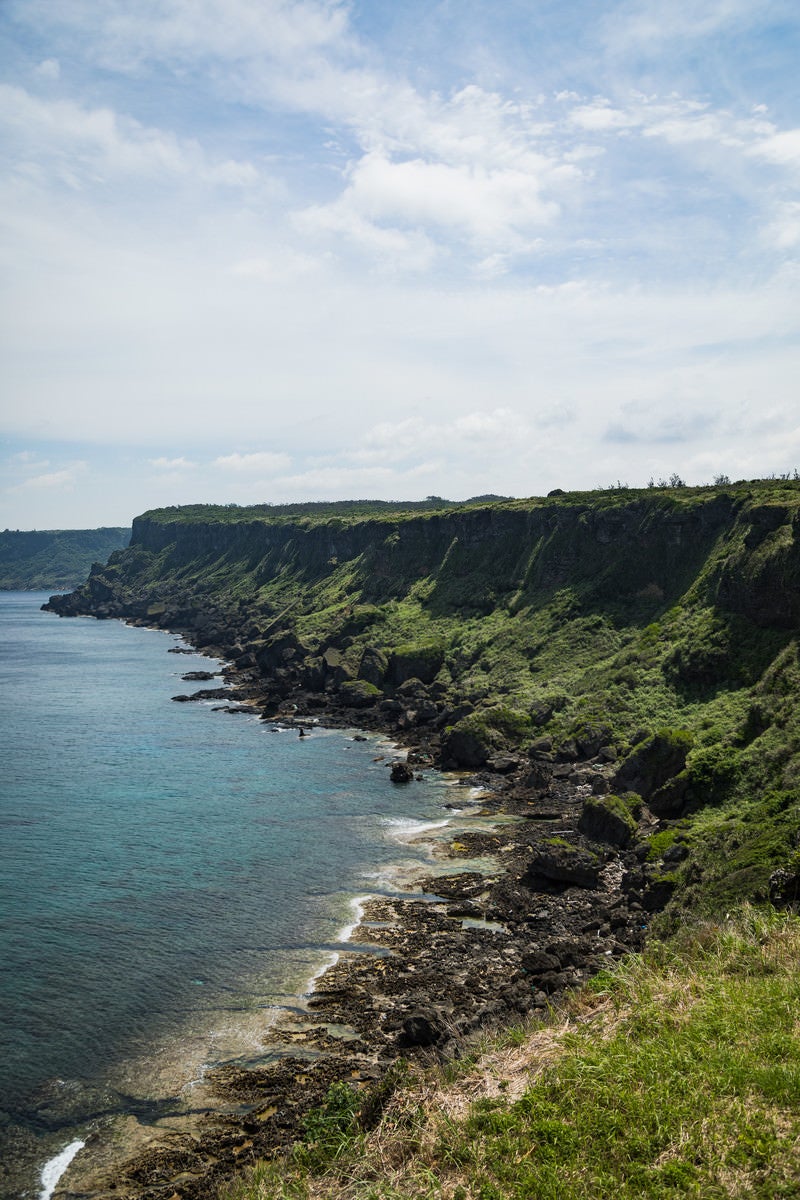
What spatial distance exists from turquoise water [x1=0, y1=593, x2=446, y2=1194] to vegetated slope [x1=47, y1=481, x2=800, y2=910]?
12676 mm

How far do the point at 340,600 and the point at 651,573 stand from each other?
59.6m

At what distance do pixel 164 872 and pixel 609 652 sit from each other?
155 feet

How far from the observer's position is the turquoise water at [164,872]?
27.0 meters

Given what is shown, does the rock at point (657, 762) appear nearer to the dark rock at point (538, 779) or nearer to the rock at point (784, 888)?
the dark rock at point (538, 779)

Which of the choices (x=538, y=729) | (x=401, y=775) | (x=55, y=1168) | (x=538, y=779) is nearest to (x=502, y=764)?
(x=538, y=779)

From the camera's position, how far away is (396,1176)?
39.4ft

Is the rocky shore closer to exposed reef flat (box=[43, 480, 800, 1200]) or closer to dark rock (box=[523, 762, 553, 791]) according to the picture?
exposed reef flat (box=[43, 480, 800, 1200])

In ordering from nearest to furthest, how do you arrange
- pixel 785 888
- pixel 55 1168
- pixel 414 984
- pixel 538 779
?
pixel 785 888 → pixel 55 1168 → pixel 414 984 → pixel 538 779

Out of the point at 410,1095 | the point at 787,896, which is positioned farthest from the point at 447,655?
the point at 410,1095

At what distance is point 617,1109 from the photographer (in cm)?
1187

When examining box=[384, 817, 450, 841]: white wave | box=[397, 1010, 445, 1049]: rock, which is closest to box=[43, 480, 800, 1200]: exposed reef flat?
box=[397, 1010, 445, 1049]: rock

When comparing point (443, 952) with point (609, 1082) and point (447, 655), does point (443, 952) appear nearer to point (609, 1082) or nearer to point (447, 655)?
point (609, 1082)

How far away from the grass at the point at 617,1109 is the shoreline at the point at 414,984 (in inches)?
136

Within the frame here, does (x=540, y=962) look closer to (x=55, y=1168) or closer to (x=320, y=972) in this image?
(x=320, y=972)
